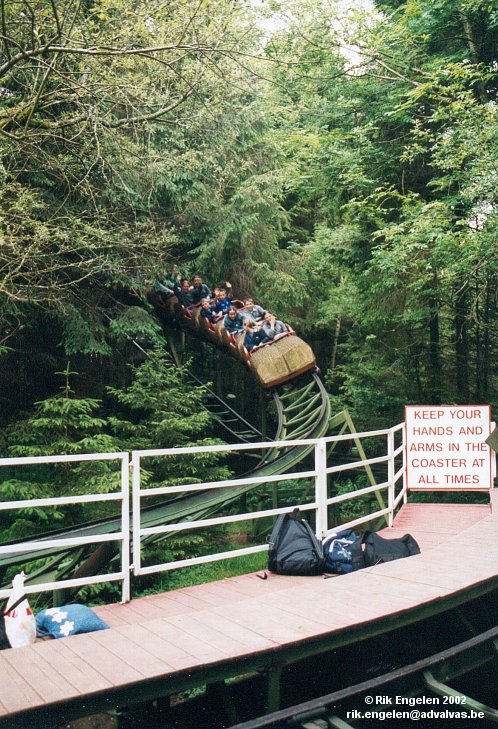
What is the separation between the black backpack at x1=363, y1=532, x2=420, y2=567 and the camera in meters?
5.56

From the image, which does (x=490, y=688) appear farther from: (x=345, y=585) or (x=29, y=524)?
(x=29, y=524)

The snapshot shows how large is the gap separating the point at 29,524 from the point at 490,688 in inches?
279

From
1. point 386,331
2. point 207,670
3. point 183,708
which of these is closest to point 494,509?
point 183,708

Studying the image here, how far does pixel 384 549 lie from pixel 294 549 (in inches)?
31.6

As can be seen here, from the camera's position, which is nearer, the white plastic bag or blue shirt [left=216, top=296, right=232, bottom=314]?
the white plastic bag

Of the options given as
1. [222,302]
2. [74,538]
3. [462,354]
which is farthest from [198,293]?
[74,538]

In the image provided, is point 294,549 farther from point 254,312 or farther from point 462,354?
point 462,354

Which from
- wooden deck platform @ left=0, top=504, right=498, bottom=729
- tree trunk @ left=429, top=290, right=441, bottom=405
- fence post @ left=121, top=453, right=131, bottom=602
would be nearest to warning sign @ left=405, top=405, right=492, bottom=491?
wooden deck platform @ left=0, top=504, right=498, bottom=729

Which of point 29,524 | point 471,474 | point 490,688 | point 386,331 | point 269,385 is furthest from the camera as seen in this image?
point 386,331

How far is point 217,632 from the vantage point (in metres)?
3.69

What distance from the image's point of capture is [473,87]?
14641mm

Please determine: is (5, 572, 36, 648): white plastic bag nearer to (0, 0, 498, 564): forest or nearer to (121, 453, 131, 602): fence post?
(121, 453, 131, 602): fence post

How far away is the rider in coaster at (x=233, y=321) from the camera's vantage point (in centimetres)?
1532

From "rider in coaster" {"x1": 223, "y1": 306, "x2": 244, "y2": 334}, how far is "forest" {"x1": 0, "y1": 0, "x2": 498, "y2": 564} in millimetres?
1833
